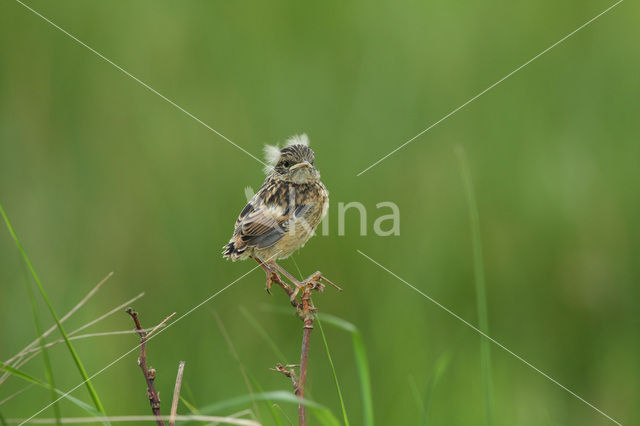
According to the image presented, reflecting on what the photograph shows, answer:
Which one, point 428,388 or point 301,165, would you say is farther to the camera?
point 301,165

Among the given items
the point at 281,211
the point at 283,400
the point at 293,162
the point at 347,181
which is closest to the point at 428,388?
the point at 283,400

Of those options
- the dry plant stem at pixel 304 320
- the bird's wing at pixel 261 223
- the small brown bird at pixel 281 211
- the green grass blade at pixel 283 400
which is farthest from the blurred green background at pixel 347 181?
the green grass blade at pixel 283 400

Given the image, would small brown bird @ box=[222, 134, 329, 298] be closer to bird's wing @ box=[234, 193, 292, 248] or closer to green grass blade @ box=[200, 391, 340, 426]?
bird's wing @ box=[234, 193, 292, 248]

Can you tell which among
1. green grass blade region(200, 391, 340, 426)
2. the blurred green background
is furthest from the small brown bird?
the blurred green background

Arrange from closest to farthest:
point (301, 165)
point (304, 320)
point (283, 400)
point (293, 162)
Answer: point (283, 400)
point (304, 320)
point (301, 165)
point (293, 162)

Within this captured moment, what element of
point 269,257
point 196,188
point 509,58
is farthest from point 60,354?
point 509,58

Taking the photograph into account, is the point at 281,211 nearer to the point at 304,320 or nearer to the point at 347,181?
the point at 304,320

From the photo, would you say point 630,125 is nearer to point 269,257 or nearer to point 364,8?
point 364,8

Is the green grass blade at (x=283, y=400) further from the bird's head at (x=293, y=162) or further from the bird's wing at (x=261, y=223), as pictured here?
the bird's head at (x=293, y=162)
